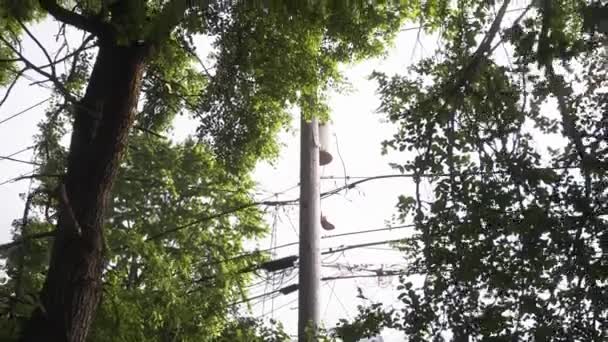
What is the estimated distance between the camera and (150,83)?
6.41 meters

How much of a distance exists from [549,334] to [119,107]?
11.4 feet

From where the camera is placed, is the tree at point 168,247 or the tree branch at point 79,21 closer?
the tree branch at point 79,21

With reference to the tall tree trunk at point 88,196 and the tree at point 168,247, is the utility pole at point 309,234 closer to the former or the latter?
the tree at point 168,247

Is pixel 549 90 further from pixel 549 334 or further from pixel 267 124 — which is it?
pixel 267 124

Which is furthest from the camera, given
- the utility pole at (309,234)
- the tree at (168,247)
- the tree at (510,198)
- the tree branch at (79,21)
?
the tree at (168,247)

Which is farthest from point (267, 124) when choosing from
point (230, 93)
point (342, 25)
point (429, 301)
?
point (429, 301)

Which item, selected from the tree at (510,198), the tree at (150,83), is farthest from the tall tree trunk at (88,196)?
the tree at (510,198)

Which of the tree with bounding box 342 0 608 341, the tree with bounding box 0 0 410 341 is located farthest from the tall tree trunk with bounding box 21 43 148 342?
the tree with bounding box 342 0 608 341

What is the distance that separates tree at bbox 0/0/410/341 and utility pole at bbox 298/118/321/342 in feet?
1.39

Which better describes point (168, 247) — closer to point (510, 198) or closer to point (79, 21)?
point (79, 21)

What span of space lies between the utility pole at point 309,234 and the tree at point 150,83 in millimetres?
422

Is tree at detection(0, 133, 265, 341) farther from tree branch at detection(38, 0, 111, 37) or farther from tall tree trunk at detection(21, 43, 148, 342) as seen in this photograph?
tree branch at detection(38, 0, 111, 37)

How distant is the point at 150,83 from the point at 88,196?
7.33 feet

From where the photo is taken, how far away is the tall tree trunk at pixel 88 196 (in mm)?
4098
